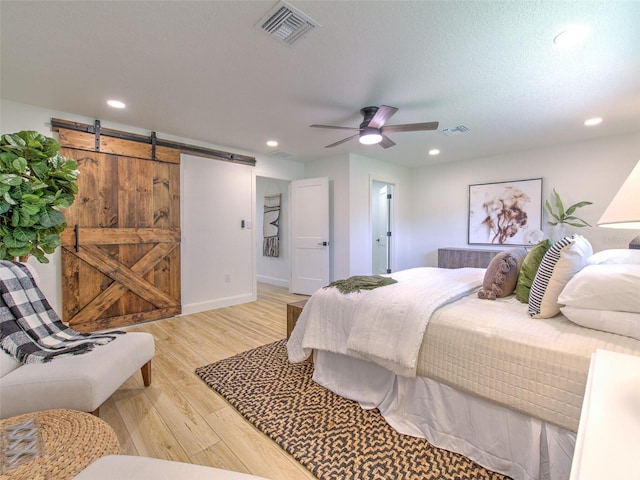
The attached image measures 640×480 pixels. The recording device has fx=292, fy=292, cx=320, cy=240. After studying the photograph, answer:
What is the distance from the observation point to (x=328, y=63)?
2199 mm

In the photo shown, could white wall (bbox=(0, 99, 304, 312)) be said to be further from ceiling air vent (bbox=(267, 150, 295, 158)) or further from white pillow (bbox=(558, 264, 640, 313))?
white pillow (bbox=(558, 264, 640, 313))

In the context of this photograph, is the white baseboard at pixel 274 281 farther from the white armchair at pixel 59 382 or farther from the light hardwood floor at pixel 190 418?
the white armchair at pixel 59 382

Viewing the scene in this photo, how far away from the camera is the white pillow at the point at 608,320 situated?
1247 millimetres

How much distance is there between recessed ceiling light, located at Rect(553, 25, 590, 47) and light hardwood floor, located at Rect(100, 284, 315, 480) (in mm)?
2957

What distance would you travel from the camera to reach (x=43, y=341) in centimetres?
175

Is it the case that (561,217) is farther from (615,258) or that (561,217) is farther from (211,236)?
(211,236)

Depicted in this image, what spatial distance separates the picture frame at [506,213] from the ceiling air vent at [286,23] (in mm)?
4341

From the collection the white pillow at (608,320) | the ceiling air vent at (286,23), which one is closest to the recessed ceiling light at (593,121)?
the white pillow at (608,320)

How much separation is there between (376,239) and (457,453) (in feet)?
17.0

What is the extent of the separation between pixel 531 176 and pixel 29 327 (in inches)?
236

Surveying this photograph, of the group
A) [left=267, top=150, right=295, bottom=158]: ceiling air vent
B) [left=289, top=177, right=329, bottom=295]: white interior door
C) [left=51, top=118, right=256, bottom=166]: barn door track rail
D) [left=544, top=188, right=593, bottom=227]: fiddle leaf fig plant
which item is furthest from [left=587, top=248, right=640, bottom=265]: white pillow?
[left=51, top=118, right=256, bottom=166]: barn door track rail

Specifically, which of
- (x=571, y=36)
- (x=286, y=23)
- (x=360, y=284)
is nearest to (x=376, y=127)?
(x=286, y=23)

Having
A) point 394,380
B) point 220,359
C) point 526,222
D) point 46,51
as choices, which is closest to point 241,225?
point 220,359

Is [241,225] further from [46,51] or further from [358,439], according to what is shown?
[358,439]
